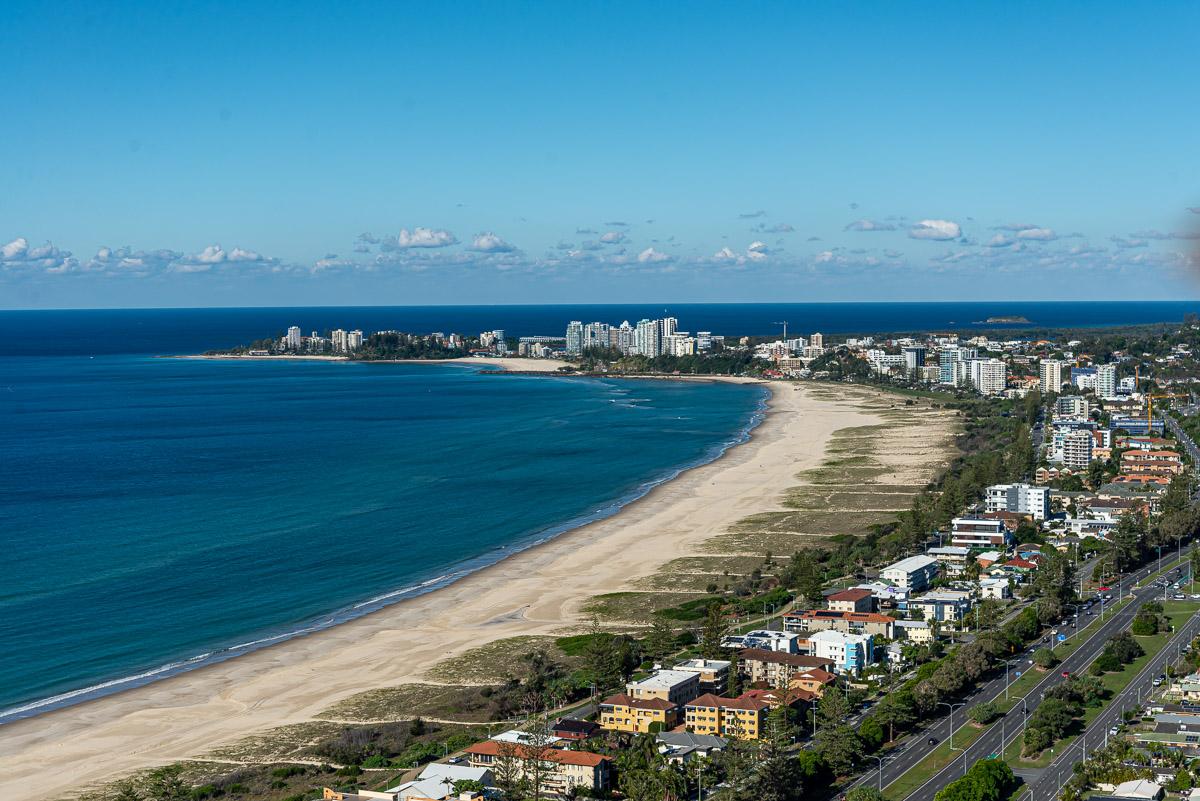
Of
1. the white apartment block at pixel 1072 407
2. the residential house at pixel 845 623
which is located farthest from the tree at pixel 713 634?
the white apartment block at pixel 1072 407

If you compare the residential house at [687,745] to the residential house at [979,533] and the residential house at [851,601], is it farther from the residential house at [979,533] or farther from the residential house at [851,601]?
the residential house at [979,533]

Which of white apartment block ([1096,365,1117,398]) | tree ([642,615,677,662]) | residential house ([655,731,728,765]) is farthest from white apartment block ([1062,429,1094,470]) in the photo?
residential house ([655,731,728,765])

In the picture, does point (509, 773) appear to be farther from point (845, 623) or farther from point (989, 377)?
point (989, 377)

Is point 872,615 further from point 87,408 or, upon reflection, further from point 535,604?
point 87,408

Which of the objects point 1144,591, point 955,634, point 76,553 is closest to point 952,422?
point 1144,591

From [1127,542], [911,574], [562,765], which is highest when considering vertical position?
[1127,542]

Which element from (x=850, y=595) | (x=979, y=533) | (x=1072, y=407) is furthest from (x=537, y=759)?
(x=1072, y=407)
